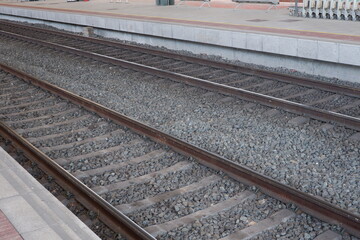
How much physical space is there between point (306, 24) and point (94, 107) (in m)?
7.80

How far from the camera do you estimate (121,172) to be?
5.76m

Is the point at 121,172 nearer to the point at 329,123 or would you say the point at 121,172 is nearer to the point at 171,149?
the point at 171,149

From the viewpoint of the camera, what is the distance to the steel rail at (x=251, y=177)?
430cm

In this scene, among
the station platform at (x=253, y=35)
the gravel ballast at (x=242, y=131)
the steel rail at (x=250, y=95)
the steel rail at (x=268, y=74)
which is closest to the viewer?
the gravel ballast at (x=242, y=131)

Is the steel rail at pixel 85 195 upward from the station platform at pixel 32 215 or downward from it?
downward

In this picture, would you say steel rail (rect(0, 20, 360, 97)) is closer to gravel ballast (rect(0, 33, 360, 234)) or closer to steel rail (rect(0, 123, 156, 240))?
gravel ballast (rect(0, 33, 360, 234))

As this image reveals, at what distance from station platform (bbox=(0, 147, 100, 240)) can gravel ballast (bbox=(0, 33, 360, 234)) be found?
239cm

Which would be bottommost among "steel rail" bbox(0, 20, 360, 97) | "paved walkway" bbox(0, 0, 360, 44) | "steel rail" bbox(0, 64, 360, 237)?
"steel rail" bbox(0, 20, 360, 97)

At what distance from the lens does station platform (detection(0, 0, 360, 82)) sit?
1018 centimetres

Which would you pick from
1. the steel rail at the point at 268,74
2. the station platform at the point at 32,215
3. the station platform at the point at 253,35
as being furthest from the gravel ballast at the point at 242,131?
the station platform at the point at 253,35

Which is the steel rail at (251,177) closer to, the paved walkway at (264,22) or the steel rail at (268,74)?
the steel rail at (268,74)

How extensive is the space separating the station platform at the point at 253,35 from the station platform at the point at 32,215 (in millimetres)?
7115

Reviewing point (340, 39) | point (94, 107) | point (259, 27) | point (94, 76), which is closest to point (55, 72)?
point (94, 76)

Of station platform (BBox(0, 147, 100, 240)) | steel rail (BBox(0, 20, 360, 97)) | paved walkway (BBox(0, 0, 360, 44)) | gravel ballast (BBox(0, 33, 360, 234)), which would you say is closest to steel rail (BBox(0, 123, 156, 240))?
station platform (BBox(0, 147, 100, 240))
